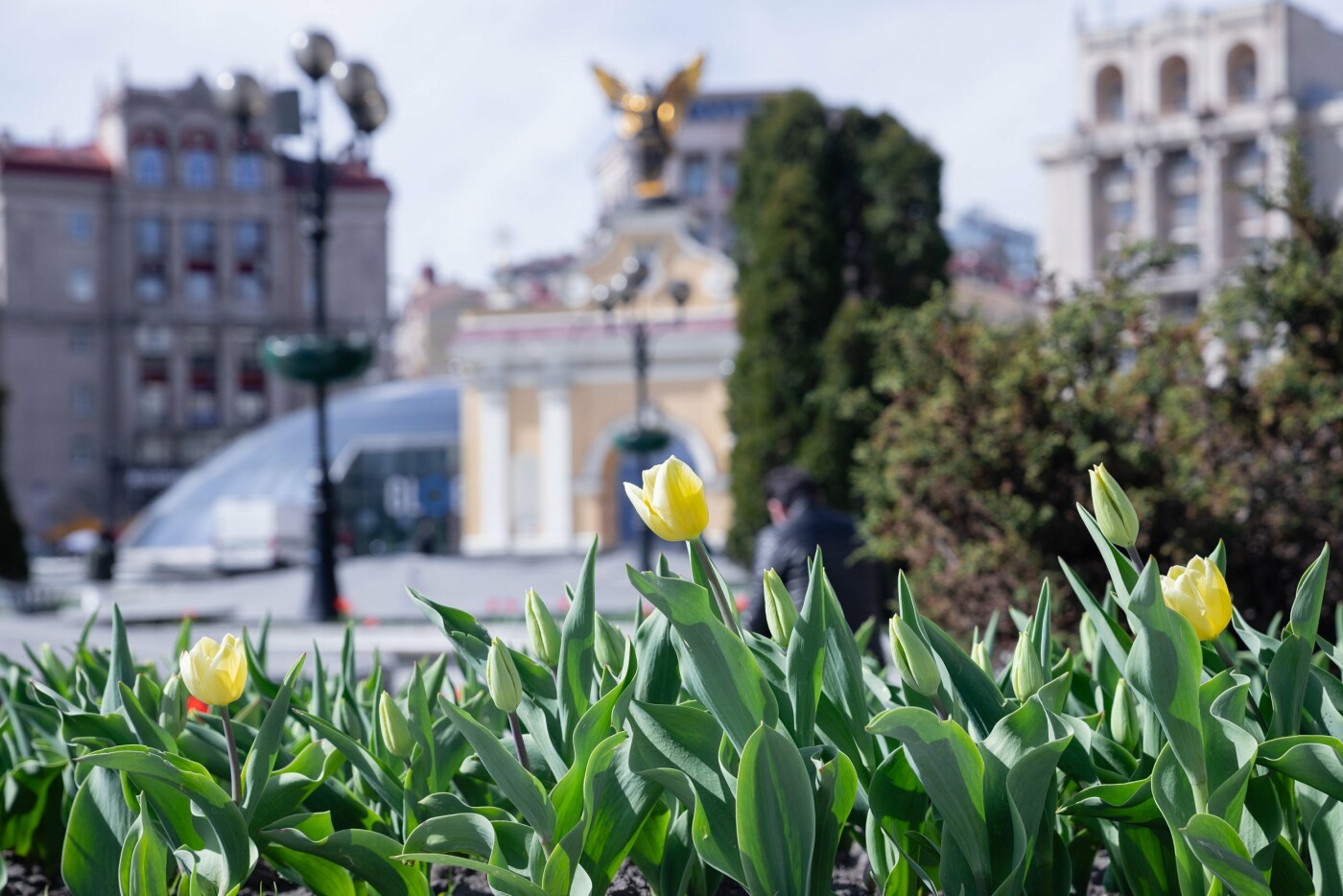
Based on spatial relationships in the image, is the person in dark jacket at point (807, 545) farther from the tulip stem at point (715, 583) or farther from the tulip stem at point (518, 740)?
the tulip stem at point (518, 740)

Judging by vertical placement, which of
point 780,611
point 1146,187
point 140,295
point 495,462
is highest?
point 1146,187

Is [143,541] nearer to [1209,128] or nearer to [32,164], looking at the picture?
[32,164]

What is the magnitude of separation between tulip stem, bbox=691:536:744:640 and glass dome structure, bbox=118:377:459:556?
3526cm

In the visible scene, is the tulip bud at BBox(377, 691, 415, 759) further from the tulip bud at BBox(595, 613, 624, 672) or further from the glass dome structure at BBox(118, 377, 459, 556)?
the glass dome structure at BBox(118, 377, 459, 556)

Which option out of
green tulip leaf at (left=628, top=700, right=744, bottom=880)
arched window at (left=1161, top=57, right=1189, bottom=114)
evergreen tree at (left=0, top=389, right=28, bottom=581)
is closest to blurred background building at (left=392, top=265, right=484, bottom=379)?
arched window at (left=1161, top=57, right=1189, bottom=114)

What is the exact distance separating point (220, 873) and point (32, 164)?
186 ft

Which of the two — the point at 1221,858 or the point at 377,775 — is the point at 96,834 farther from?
the point at 1221,858

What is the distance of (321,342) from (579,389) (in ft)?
49.7

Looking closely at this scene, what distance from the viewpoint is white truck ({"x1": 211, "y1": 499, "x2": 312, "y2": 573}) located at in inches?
1087

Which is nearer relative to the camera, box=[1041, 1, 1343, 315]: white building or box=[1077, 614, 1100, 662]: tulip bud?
box=[1077, 614, 1100, 662]: tulip bud

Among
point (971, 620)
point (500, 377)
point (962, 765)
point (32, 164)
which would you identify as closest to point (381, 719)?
point (962, 765)

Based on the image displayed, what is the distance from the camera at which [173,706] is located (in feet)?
7.01

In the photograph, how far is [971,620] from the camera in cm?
575

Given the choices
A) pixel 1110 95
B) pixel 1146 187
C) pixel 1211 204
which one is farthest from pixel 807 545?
pixel 1110 95
